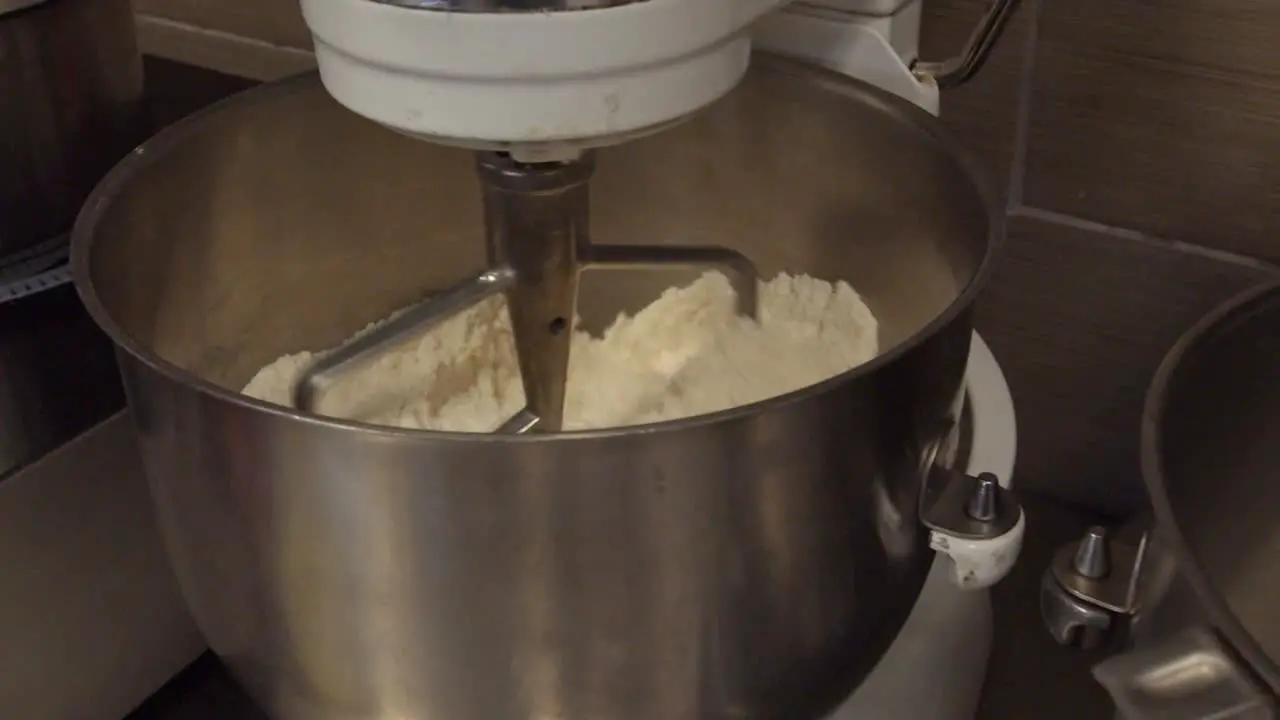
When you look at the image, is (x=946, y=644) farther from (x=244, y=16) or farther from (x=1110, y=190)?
(x=244, y=16)

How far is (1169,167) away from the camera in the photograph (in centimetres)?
53

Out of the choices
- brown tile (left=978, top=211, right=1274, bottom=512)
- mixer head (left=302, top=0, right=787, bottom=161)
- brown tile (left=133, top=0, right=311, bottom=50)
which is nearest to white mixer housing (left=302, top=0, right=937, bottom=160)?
mixer head (left=302, top=0, right=787, bottom=161)

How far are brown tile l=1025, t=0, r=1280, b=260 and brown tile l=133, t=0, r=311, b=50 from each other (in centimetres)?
38

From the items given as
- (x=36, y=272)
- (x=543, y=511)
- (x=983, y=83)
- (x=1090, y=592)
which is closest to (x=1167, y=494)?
(x=1090, y=592)

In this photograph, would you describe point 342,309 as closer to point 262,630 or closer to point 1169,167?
point 262,630

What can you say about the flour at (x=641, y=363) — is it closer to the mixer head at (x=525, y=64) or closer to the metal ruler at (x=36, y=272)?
the metal ruler at (x=36, y=272)

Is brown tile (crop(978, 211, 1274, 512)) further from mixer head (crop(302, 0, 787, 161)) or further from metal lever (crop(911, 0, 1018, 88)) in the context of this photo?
mixer head (crop(302, 0, 787, 161))

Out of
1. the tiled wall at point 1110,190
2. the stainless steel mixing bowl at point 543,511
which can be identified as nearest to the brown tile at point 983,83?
the tiled wall at point 1110,190

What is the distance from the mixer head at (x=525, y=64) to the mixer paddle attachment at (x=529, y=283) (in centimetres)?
5

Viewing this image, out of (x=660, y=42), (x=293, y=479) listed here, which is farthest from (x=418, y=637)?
(x=660, y=42)

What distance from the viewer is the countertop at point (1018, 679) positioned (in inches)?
20.7

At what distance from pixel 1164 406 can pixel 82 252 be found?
30 centimetres

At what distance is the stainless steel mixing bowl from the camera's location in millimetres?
310

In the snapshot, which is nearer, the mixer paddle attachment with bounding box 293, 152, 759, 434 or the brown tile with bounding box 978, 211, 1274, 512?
the mixer paddle attachment with bounding box 293, 152, 759, 434
